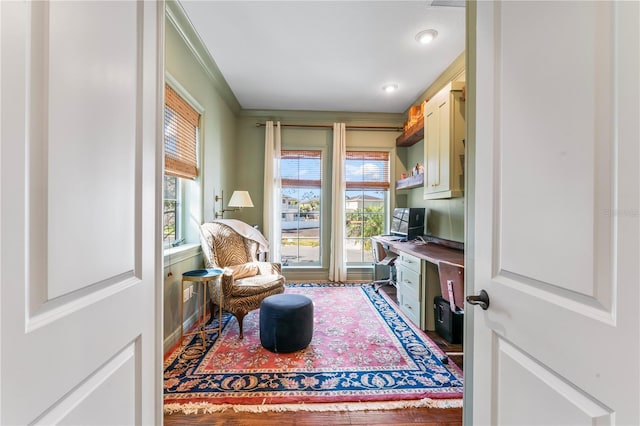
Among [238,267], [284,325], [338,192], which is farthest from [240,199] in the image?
[284,325]

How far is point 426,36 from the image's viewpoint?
2.54m

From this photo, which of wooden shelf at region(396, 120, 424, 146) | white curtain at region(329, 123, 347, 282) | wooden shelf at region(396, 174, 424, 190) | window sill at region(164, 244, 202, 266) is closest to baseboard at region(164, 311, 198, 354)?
window sill at region(164, 244, 202, 266)

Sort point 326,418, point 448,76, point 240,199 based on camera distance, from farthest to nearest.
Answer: point 240,199
point 448,76
point 326,418

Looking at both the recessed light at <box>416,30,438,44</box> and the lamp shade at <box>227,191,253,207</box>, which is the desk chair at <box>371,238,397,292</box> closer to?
the lamp shade at <box>227,191,253,207</box>

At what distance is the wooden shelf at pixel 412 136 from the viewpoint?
11.6 ft

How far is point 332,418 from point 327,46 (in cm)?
310

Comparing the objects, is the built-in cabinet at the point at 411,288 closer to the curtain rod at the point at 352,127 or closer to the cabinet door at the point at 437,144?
the cabinet door at the point at 437,144

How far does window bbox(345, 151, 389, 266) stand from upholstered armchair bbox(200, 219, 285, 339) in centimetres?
179

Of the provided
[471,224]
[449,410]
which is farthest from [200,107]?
[449,410]

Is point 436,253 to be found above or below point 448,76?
below

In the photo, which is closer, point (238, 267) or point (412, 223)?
point (238, 267)

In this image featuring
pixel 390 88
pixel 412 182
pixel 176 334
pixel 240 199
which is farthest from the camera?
pixel 412 182

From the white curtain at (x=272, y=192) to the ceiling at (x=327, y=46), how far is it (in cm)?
64

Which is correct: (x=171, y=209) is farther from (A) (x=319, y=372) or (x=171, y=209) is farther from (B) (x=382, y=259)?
(B) (x=382, y=259)
